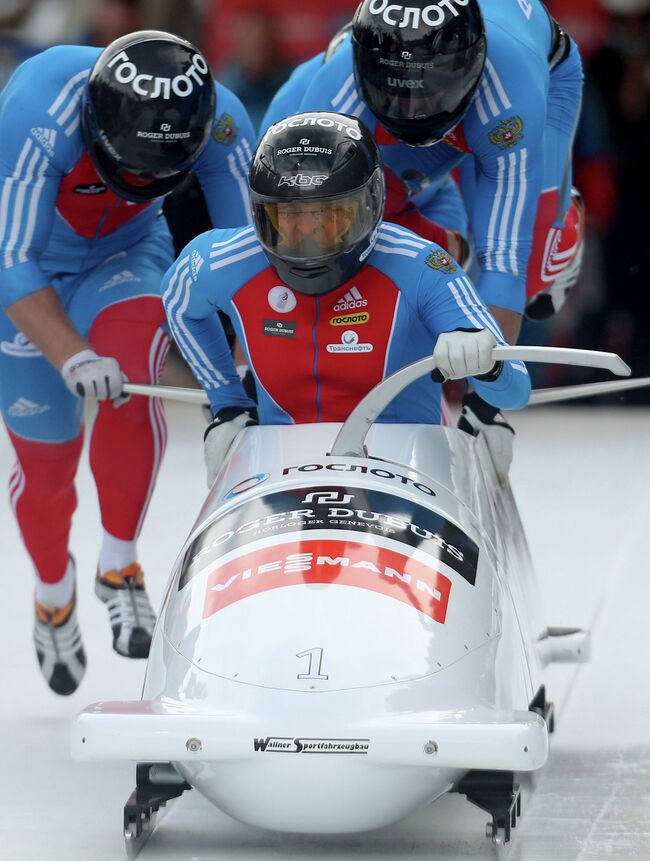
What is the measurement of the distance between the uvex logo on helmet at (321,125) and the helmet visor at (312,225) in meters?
0.13

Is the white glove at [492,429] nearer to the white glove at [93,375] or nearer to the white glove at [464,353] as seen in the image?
the white glove at [464,353]

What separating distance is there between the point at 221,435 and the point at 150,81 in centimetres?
82

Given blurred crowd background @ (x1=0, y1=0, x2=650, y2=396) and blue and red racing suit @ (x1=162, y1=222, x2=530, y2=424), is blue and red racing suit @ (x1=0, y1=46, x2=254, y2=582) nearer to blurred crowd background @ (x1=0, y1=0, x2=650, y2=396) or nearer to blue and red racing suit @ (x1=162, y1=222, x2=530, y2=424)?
blue and red racing suit @ (x1=162, y1=222, x2=530, y2=424)

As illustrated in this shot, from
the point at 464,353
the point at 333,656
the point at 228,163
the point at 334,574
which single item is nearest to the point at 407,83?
the point at 228,163

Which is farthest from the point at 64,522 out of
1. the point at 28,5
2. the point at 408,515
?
the point at 28,5

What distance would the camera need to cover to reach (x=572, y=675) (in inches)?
167

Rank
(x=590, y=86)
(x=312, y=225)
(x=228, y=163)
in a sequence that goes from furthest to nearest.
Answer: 1. (x=590, y=86)
2. (x=228, y=163)
3. (x=312, y=225)

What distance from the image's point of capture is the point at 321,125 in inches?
126

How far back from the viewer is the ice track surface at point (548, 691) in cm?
288

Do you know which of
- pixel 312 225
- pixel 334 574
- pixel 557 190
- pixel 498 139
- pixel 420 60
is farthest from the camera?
pixel 557 190

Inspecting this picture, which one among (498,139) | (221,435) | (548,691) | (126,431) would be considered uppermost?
(498,139)

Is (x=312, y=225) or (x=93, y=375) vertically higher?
(x=312, y=225)

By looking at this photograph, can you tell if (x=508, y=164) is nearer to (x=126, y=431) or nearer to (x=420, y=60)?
(x=420, y=60)

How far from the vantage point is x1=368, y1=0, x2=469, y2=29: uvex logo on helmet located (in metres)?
3.78
